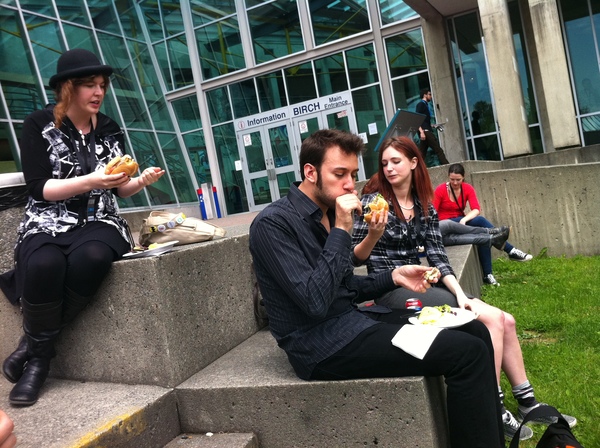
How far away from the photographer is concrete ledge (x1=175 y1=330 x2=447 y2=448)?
258cm

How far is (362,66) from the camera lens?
61.8 feet

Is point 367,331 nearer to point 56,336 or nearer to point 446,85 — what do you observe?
point 56,336

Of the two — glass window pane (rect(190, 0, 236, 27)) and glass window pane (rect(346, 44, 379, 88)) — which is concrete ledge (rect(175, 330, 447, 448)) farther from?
glass window pane (rect(190, 0, 236, 27))

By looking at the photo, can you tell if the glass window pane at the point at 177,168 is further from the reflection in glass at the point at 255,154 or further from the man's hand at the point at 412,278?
the man's hand at the point at 412,278

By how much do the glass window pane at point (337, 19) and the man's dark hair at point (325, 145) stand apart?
16.9m

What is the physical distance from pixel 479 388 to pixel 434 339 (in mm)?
284

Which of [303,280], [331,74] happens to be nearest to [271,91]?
[331,74]

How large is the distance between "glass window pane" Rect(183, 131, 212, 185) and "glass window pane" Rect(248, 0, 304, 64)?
157 inches

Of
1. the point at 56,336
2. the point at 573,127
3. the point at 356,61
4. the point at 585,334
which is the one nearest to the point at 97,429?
the point at 56,336

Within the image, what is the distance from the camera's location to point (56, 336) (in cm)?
300

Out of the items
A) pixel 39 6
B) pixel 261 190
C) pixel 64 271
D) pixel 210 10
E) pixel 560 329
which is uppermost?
pixel 210 10

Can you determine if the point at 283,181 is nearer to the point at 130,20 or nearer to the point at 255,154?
the point at 255,154

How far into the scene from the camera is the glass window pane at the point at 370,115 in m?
18.8

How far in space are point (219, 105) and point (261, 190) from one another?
3722 mm
